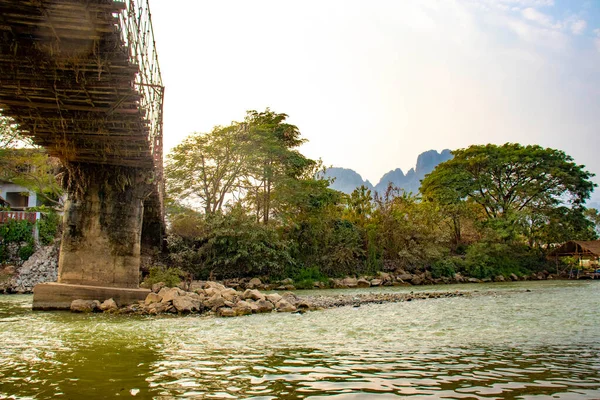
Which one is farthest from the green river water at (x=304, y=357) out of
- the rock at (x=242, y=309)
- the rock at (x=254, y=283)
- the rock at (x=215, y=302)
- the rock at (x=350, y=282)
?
the rock at (x=350, y=282)

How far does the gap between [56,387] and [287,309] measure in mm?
8651

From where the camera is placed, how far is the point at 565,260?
38.1 meters

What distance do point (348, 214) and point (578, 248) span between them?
17.4 m

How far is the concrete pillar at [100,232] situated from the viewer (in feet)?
45.0

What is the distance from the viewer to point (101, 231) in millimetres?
14016

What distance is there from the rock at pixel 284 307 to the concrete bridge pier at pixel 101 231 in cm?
363

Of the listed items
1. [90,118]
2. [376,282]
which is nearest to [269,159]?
[376,282]

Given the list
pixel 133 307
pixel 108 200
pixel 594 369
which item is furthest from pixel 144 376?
pixel 108 200

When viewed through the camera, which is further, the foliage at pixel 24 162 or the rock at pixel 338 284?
the rock at pixel 338 284

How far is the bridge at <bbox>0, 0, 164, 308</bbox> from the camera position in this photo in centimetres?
750

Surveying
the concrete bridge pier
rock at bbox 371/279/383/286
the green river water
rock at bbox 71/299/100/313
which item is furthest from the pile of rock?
rock at bbox 371/279/383/286

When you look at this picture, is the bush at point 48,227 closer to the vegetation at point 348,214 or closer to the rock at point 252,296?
the vegetation at point 348,214

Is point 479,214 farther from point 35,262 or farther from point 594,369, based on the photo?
point 594,369

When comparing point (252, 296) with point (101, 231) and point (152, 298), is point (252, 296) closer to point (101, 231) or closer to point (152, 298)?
point (152, 298)
